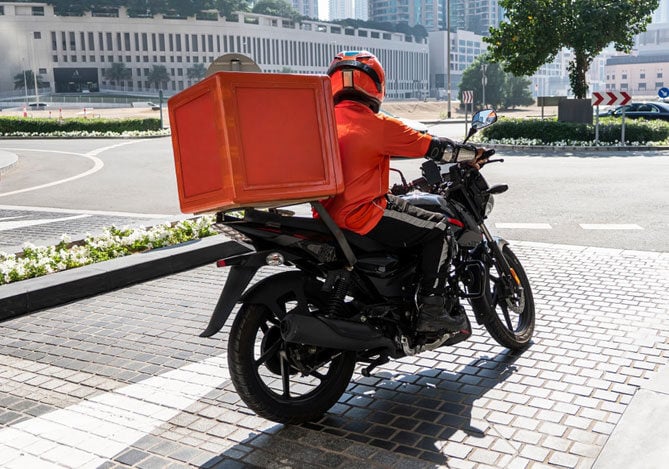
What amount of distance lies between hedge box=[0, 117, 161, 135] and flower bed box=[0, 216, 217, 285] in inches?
1220

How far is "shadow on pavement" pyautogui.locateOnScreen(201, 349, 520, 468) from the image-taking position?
11.1 ft

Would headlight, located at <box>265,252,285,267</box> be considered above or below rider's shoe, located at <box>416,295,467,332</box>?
above

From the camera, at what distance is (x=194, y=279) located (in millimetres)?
6957

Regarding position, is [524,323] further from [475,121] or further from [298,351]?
[298,351]

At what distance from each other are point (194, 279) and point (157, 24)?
4736 inches

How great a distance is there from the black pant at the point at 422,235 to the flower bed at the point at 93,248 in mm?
3834

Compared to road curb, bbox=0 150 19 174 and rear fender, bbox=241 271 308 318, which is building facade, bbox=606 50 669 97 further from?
rear fender, bbox=241 271 308 318

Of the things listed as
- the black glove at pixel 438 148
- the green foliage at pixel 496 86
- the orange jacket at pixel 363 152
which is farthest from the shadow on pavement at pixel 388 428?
the green foliage at pixel 496 86

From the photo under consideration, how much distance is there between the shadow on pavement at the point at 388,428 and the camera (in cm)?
338

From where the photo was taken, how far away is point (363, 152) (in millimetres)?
3580

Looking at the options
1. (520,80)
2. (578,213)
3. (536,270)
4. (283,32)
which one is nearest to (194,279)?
(536,270)

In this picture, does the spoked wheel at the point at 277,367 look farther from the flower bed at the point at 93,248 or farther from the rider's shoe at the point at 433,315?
the flower bed at the point at 93,248

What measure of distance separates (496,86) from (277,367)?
82522 mm

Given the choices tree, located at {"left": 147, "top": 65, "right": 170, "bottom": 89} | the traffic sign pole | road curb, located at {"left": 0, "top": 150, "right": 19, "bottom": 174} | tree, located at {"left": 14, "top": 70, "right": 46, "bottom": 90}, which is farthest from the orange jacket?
tree, located at {"left": 14, "top": 70, "right": 46, "bottom": 90}
